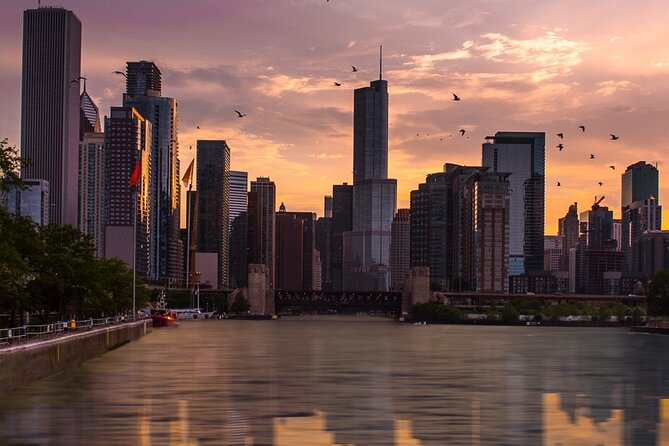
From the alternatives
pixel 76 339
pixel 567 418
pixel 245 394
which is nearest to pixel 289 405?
pixel 245 394

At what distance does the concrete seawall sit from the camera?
209 ft

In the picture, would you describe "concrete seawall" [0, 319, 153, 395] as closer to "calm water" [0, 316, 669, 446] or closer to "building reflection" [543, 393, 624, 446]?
"calm water" [0, 316, 669, 446]

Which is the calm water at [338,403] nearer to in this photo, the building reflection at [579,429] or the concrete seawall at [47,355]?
the building reflection at [579,429]

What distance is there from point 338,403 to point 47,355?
81.7ft

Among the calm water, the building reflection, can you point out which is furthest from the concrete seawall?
the building reflection

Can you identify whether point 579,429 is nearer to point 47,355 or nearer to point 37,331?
point 47,355

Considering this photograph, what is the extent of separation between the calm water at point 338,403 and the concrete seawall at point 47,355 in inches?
39.1

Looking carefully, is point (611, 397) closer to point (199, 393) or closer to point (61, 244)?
point (199, 393)

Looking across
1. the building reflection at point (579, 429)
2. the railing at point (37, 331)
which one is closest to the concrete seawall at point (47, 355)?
the railing at point (37, 331)

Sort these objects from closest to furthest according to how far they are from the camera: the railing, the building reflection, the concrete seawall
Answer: the building reflection
the concrete seawall
the railing

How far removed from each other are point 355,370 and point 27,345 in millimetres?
31291

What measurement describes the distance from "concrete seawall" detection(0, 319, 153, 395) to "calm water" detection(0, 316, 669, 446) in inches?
39.1

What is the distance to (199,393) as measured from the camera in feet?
222

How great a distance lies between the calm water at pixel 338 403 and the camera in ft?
158
